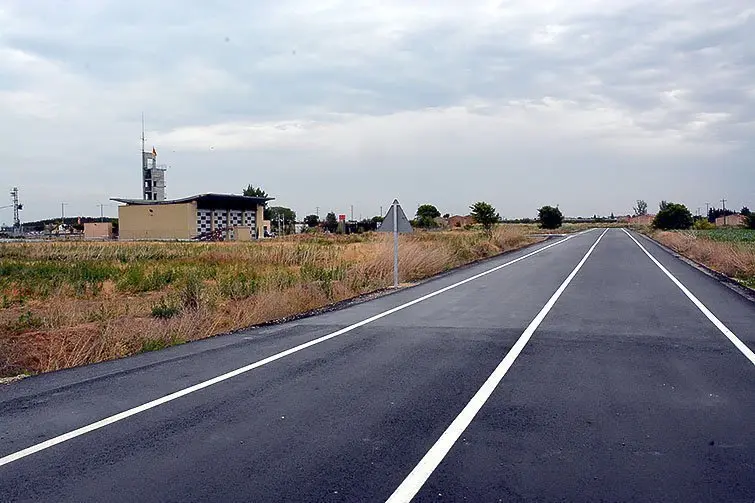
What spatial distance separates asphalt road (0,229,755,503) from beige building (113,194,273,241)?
5562 cm

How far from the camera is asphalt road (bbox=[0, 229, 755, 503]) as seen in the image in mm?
4730

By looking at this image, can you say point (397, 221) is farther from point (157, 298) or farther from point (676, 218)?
point (676, 218)

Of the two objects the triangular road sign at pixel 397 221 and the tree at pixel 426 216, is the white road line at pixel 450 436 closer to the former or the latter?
the triangular road sign at pixel 397 221

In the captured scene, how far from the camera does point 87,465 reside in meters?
5.13

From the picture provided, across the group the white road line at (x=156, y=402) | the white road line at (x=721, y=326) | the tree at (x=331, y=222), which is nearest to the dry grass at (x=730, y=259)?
the white road line at (x=721, y=326)

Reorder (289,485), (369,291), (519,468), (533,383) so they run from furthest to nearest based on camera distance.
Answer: (369,291), (533,383), (519,468), (289,485)

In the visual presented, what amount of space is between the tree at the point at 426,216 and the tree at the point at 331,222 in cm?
1311

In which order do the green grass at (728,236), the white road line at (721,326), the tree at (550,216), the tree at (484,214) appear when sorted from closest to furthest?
the white road line at (721,326)
the green grass at (728,236)
the tree at (484,214)
the tree at (550,216)

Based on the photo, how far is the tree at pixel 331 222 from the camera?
94.4 meters

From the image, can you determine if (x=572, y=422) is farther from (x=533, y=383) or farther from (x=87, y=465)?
(x=87, y=465)

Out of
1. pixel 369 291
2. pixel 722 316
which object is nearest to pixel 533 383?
pixel 722 316

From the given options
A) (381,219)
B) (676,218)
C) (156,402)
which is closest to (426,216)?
(381,219)

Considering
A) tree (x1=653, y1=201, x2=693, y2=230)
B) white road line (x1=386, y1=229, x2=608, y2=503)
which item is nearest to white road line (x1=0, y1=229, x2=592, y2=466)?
white road line (x1=386, y1=229, x2=608, y2=503)

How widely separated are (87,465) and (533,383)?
4671 mm
